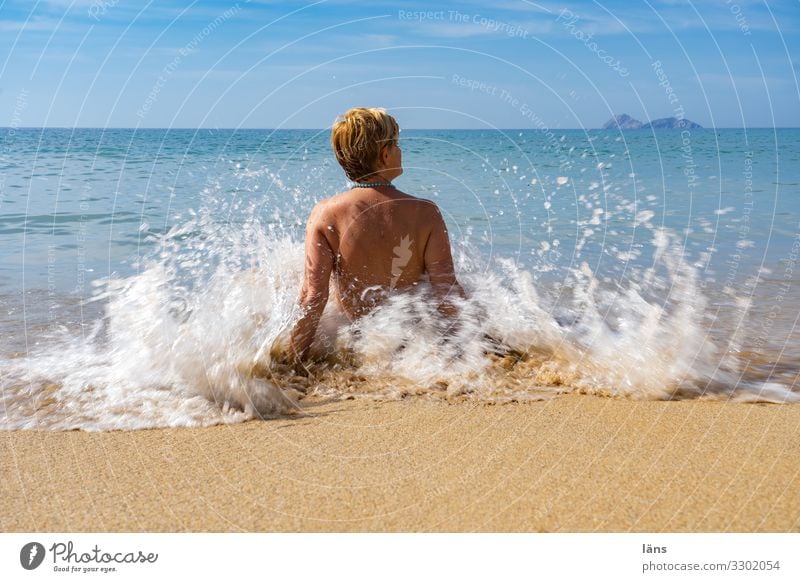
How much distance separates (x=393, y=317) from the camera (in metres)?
3.95

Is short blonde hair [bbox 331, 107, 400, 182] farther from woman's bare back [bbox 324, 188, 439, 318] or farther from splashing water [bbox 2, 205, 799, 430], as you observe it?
splashing water [bbox 2, 205, 799, 430]

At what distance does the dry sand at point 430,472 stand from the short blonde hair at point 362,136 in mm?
1288

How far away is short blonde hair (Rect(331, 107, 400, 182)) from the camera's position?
3.69m

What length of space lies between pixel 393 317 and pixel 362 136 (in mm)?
965

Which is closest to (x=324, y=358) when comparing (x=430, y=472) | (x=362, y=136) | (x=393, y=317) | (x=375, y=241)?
(x=393, y=317)

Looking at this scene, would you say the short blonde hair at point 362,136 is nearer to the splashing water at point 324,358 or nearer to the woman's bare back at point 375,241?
the woman's bare back at point 375,241

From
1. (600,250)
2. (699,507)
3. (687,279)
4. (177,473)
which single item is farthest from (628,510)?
(600,250)

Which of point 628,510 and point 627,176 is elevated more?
point 627,176

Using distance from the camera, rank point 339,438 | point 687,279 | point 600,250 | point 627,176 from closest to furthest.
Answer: point 339,438 < point 687,279 < point 600,250 < point 627,176

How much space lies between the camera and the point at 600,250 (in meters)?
7.67

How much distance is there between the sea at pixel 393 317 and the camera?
134 inches

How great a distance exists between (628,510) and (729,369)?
1982 millimetres

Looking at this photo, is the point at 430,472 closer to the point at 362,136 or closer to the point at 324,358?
the point at 324,358

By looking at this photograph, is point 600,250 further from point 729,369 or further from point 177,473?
point 177,473
